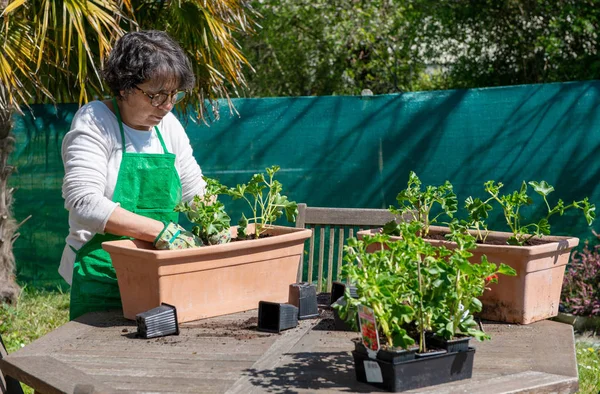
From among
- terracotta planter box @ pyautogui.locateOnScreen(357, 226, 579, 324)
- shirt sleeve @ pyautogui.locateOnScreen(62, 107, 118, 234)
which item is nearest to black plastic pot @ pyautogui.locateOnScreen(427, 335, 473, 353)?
terracotta planter box @ pyautogui.locateOnScreen(357, 226, 579, 324)

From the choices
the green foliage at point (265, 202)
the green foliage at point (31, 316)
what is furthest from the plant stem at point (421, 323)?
the green foliage at point (31, 316)

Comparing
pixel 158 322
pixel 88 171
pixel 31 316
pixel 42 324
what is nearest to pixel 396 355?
pixel 158 322

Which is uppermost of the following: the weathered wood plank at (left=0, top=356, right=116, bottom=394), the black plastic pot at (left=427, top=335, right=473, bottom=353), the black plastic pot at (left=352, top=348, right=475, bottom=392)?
the black plastic pot at (left=427, top=335, right=473, bottom=353)

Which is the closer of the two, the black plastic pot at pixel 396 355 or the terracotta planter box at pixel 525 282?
the black plastic pot at pixel 396 355

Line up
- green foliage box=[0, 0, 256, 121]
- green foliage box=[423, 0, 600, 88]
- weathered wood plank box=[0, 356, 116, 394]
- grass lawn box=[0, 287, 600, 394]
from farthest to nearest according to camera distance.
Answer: green foliage box=[423, 0, 600, 88]
green foliage box=[0, 0, 256, 121]
grass lawn box=[0, 287, 600, 394]
weathered wood plank box=[0, 356, 116, 394]

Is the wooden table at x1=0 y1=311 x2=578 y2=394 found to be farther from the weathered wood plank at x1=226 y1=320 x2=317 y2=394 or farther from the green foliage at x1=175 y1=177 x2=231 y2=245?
the green foliage at x1=175 y1=177 x2=231 y2=245

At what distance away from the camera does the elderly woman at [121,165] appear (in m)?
2.42

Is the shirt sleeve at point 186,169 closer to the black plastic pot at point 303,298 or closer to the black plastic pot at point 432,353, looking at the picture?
the black plastic pot at point 303,298

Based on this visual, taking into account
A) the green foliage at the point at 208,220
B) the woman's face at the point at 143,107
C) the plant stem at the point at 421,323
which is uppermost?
the woman's face at the point at 143,107

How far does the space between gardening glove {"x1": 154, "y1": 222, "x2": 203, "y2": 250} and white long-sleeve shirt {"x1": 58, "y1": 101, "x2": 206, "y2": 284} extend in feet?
0.69

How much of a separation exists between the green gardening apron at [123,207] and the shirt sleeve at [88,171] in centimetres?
7

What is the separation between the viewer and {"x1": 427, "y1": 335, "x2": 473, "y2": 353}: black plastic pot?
1726 millimetres

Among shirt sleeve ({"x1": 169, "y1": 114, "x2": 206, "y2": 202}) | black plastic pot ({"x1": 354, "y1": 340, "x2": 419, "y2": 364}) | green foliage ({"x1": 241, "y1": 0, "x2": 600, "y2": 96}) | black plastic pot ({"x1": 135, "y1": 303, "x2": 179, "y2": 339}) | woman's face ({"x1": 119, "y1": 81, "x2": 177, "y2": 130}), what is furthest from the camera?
green foliage ({"x1": 241, "y1": 0, "x2": 600, "y2": 96})

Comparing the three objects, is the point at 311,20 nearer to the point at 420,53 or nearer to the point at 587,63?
the point at 420,53
